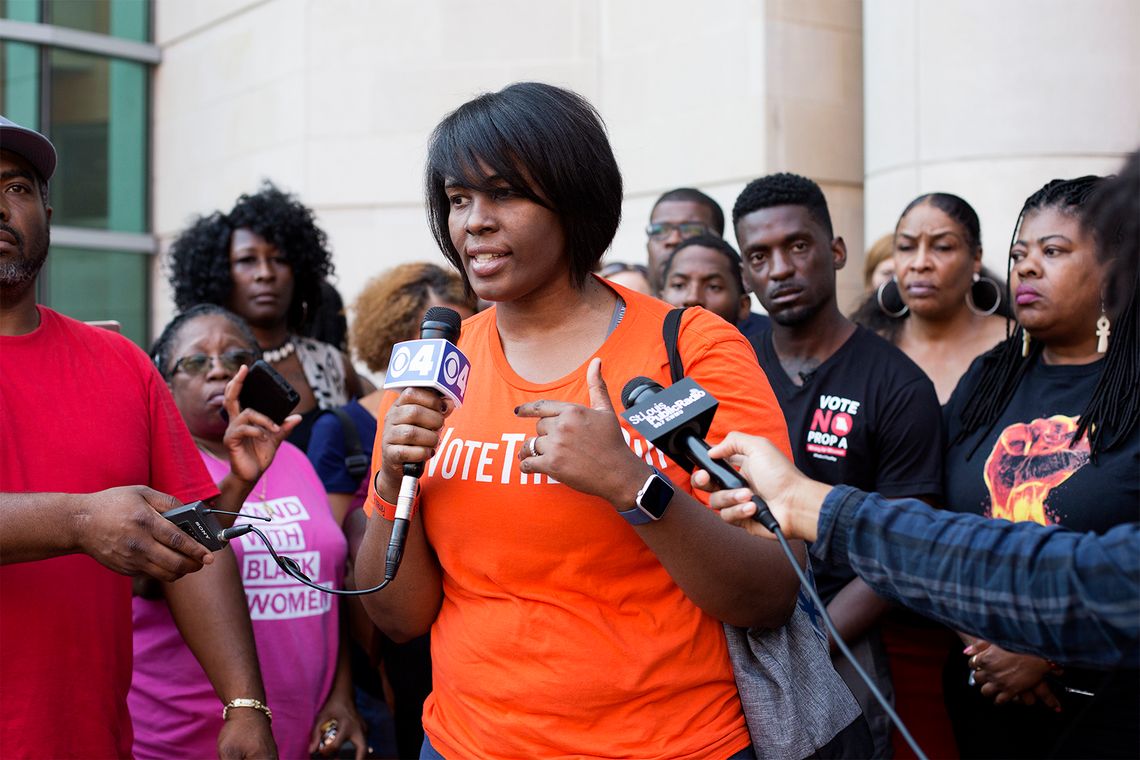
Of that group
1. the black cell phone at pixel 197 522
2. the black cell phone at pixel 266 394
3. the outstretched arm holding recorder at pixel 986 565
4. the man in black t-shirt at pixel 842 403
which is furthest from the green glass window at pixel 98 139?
the outstretched arm holding recorder at pixel 986 565

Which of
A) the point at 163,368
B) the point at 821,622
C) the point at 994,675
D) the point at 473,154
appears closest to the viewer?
the point at 473,154

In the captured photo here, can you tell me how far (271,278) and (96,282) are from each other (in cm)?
1059

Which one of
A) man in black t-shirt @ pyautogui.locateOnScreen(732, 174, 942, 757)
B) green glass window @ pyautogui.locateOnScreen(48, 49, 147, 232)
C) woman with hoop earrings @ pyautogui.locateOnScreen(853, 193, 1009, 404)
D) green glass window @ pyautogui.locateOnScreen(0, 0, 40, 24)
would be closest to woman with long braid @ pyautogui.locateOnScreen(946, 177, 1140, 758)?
man in black t-shirt @ pyautogui.locateOnScreen(732, 174, 942, 757)

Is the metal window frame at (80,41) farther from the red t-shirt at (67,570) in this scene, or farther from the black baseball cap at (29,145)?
the red t-shirt at (67,570)

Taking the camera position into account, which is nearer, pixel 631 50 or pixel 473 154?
pixel 473 154

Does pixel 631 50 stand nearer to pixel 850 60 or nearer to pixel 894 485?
pixel 850 60

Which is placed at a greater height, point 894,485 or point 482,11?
point 482,11

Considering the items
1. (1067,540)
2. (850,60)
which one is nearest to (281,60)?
(850,60)

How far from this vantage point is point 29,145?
9.82 ft

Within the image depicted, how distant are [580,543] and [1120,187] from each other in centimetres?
123

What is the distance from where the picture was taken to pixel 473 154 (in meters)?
2.64

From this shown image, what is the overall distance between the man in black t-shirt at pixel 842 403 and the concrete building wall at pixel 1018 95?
3.95 metres

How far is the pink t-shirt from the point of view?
3484 mm

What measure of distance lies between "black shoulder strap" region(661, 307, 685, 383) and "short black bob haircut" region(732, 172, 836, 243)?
2159 mm
